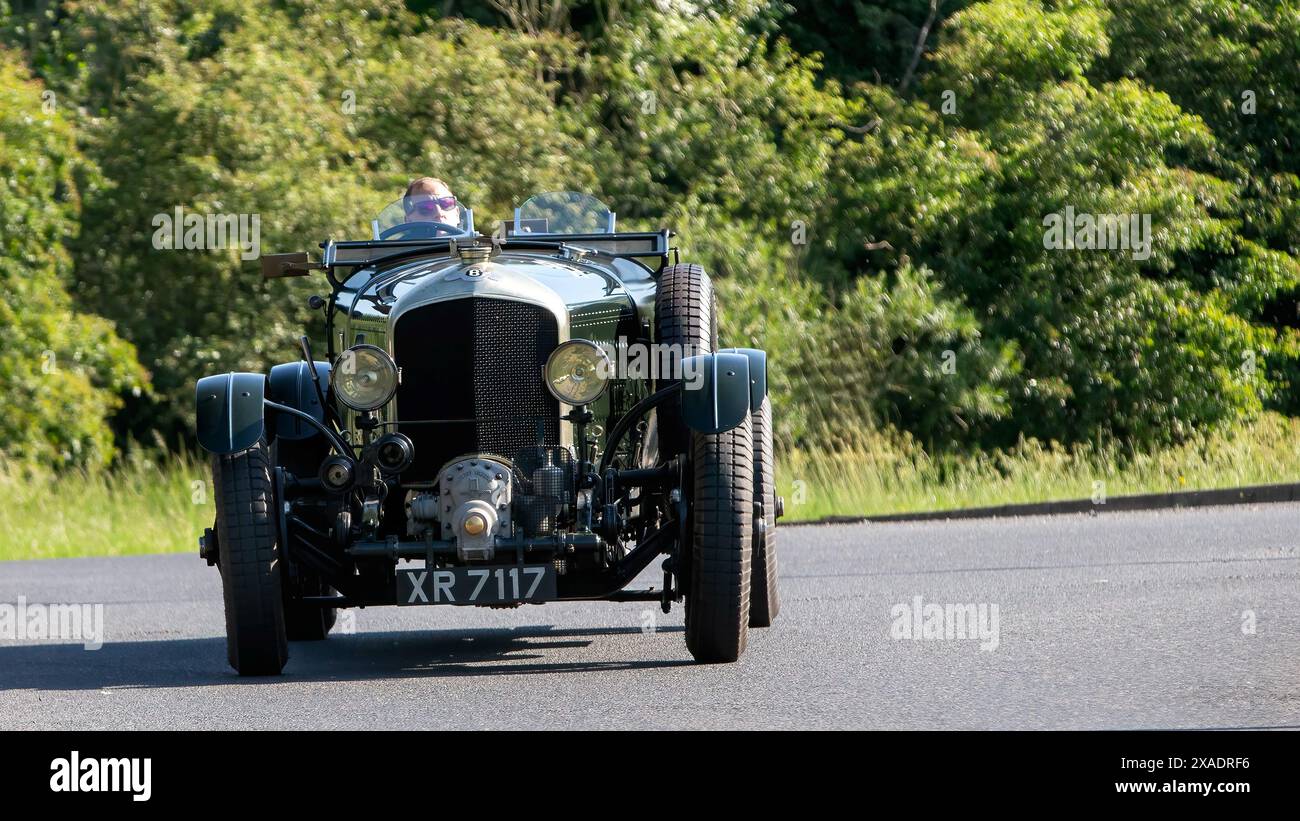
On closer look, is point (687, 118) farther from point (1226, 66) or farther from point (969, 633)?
point (969, 633)

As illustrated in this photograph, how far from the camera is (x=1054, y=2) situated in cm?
2611

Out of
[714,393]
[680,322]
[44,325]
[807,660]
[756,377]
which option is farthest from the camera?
[44,325]

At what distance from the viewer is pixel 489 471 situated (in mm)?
7742

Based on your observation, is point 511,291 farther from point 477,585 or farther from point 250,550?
point 250,550

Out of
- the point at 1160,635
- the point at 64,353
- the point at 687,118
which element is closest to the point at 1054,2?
the point at 687,118

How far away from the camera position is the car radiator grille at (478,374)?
7898mm

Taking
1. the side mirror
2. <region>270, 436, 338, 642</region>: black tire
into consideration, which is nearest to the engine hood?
the side mirror

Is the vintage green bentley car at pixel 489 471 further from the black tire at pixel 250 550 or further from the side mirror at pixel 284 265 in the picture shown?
the side mirror at pixel 284 265

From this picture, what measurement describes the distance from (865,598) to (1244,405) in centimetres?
1387

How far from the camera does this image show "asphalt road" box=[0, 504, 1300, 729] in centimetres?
673

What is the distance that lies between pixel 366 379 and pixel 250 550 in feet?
2.73

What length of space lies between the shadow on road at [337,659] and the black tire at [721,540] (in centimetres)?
31

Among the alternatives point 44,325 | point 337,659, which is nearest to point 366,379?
point 337,659

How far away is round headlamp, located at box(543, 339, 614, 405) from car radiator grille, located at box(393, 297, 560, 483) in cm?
12
